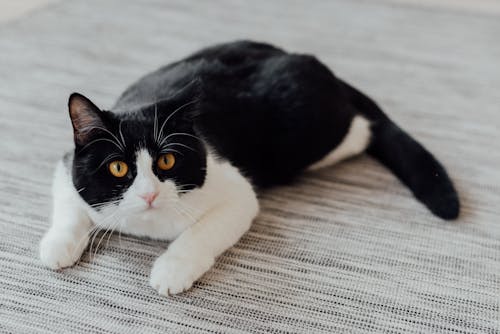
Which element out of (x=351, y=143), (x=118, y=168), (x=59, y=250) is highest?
(x=118, y=168)

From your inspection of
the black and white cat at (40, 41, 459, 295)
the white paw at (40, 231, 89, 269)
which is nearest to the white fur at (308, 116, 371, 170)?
the black and white cat at (40, 41, 459, 295)

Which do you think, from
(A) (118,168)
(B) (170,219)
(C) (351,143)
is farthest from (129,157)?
(C) (351,143)

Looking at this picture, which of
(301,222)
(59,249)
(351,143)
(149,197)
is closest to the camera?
(149,197)

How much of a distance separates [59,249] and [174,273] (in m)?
0.25

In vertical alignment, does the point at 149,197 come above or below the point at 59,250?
above

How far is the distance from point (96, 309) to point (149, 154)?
1.05 feet

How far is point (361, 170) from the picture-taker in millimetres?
1607

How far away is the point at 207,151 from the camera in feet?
4.14

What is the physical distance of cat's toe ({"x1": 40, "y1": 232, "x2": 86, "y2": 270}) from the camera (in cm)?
119

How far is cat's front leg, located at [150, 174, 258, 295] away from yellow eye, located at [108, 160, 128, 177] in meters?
0.20

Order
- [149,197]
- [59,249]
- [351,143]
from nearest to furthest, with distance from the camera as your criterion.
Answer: [149,197], [59,249], [351,143]

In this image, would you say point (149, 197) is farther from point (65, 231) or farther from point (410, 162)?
point (410, 162)

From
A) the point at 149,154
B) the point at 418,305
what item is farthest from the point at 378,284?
the point at 149,154

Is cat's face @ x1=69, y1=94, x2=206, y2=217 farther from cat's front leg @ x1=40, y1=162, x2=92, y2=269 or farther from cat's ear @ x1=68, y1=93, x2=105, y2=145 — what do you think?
cat's front leg @ x1=40, y1=162, x2=92, y2=269
